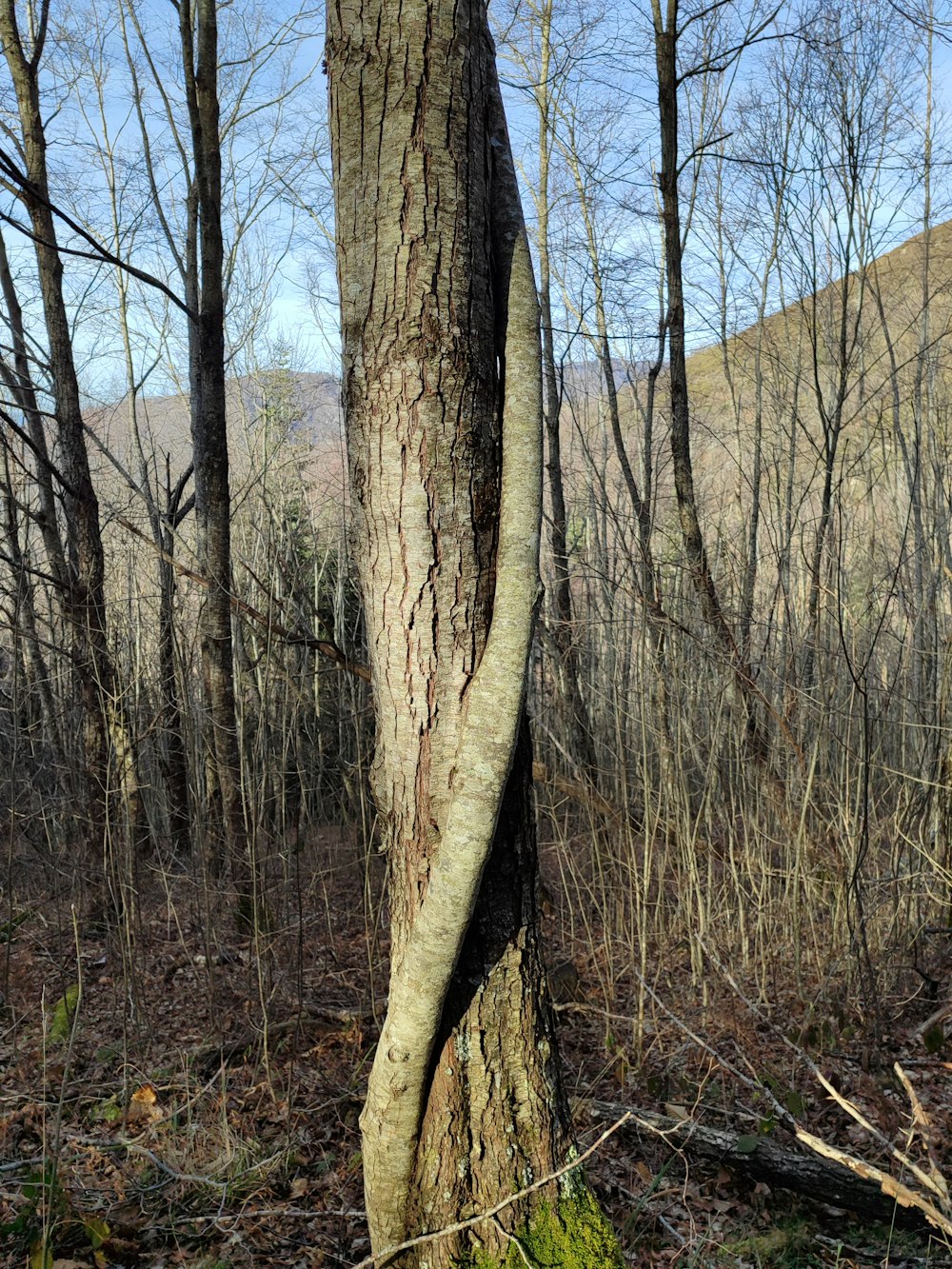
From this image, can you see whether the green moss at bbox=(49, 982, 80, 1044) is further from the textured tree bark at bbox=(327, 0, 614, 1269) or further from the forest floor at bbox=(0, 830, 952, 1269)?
the textured tree bark at bbox=(327, 0, 614, 1269)

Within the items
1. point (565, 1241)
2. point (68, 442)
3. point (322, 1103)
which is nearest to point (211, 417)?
point (68, 442)

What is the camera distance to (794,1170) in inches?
108

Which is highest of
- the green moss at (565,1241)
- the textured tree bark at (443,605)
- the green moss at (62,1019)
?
the textured tree bark at (443,605)

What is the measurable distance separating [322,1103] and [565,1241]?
5.76ft

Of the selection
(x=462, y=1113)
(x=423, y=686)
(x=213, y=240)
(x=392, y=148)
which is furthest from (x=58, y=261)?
(x=462, y=1113)

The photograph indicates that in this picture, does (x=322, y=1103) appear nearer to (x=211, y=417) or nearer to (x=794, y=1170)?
(x=794, y=1170)

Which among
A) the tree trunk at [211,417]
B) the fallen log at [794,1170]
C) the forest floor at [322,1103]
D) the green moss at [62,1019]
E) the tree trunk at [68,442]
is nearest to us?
the forest floor at [322,1103]

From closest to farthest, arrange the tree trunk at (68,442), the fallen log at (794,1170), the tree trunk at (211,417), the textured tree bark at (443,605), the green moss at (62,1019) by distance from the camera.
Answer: the textured tree bark at (443,605) → the fallen log at (794,1170) → the green moss at (62,1019) → the tree trunk at (211,417) → the tree trunk at (68,442)

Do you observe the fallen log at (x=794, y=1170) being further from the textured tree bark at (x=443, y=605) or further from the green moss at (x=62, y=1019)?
the green moss at (x=62, y=1019)

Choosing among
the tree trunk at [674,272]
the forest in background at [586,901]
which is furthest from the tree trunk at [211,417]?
the tree trunk at [674,272]

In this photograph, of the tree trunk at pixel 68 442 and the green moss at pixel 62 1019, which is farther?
the tree trunk at pixel 68 442

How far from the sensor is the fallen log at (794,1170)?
2.64 meters

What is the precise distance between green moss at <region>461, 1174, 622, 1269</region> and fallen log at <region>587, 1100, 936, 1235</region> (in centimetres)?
84

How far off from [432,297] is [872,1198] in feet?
9.15
